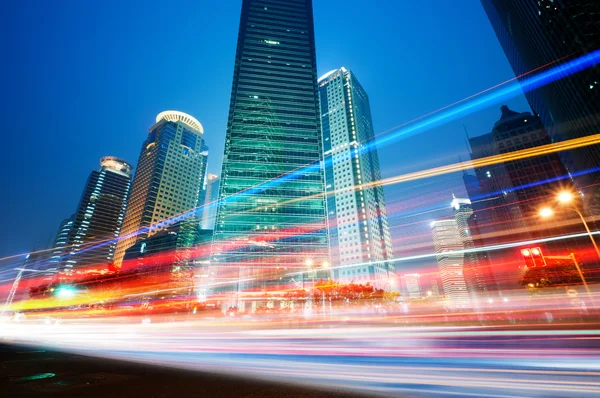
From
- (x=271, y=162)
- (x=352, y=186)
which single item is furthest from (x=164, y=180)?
(x=352, y=186)

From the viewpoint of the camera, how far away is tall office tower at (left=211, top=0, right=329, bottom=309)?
85250mm

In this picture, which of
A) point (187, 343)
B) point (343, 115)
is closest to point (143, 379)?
point (187, 343)

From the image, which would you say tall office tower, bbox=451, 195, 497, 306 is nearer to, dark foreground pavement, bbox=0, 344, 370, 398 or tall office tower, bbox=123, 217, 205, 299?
tall office tower, bbox=123, 217, 205, 299

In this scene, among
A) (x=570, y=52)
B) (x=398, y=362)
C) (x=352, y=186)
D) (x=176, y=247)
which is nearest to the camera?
(x=398, y=362)

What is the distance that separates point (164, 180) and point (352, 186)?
10726cm

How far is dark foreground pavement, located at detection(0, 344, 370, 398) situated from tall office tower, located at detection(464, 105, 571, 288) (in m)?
83.6

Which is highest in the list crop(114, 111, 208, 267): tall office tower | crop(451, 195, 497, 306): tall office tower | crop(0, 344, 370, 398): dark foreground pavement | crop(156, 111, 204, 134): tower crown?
crop(156, 111, 204, 134): tower crown

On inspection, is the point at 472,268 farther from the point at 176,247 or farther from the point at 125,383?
the point at 125,383

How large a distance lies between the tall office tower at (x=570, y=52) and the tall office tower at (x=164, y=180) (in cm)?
14061

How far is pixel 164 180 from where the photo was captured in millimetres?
164500

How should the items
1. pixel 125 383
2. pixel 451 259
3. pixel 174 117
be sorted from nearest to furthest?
pixel 125 383
pixel 451 259
pixel 174 117

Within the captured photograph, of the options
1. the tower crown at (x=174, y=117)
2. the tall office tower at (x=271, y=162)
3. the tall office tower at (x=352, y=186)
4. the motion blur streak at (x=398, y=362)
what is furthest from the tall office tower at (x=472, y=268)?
the tower crown at (x=174, y=117)

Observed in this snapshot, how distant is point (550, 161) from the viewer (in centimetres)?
7519

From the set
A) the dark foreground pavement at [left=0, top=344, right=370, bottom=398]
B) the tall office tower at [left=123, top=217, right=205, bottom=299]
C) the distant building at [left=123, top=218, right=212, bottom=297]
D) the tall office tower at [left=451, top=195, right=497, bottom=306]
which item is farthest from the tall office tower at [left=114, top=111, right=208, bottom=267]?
the dark foreground pavement at [left=0, top=344, right=370, bottom=398]
